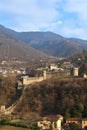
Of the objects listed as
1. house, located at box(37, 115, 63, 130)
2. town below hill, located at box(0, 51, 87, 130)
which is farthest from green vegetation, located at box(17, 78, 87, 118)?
house, located at box(37, 115, 63, 130)

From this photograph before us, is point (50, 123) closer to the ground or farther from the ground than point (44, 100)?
closer to the ground

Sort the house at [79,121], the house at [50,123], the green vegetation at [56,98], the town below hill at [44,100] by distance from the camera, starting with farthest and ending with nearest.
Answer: the green vegetation at [56,98] < the town below hill at [44,100] < the house at [79,121] < the house at [50,123]

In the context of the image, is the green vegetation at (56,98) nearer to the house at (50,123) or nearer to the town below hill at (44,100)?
the town below hill at (44,100)

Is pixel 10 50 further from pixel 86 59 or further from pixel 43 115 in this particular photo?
pixel 43 115

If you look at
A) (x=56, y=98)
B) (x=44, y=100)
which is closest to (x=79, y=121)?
(x=56, y=98)

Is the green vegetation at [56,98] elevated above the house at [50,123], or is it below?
above

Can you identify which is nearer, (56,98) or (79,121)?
(79,121)

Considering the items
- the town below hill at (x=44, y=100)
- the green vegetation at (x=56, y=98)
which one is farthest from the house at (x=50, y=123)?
the green vegetation at (x=56, y=98)

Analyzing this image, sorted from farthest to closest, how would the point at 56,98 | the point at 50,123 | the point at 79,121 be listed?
the point at 56,98 → the point at 79,121 → the point at 50,123

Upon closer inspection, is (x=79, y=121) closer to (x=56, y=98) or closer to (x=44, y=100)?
(x=56, y=98)

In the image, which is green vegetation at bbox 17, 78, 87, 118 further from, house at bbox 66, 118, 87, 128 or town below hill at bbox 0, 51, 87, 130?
house at bbox 66, 118, 87, 128

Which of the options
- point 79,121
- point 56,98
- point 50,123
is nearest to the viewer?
point 50,123

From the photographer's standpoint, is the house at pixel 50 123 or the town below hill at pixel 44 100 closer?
the house at pixel 50 123

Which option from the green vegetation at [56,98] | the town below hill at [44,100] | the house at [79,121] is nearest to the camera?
the house at [79,121]
